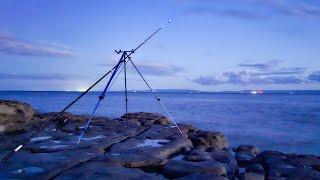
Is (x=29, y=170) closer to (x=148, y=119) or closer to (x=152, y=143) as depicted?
(x=152, y=143)

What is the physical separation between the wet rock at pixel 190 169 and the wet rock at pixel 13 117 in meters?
8.08

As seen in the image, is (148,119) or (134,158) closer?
(134,158)

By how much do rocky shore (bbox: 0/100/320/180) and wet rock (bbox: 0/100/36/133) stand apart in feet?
0.35

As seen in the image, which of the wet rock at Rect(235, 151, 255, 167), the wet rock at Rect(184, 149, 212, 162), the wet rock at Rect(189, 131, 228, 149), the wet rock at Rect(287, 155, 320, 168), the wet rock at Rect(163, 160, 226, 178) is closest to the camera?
the wet rock at Rect(163, 160, 226, 178)

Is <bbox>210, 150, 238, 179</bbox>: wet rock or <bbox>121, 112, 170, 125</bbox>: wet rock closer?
<bbox>210, 150, 238, 179</bbox>: wet rock

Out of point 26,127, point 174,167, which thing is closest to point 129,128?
point 26,127

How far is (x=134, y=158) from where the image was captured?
8.79 metres

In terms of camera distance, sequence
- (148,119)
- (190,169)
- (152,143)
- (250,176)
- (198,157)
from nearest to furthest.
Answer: (190,169), (250,176), (198,157), (152,143), (148,119)

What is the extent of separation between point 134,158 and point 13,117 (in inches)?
350

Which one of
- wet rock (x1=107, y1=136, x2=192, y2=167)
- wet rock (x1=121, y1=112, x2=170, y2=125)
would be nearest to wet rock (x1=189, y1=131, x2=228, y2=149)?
wet rock (x1=107, y1=136, x2=192, y2=167)

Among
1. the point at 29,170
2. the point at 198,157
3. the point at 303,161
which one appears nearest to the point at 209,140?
the point at 303,161

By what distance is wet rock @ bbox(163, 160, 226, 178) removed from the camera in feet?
25.8

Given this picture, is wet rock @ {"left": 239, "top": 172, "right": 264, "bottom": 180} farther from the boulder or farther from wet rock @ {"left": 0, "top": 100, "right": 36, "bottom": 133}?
wet rock @ {"left": 0, "top": 100, "right": 36, "bottom": 133}

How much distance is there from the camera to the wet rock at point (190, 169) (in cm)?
785
